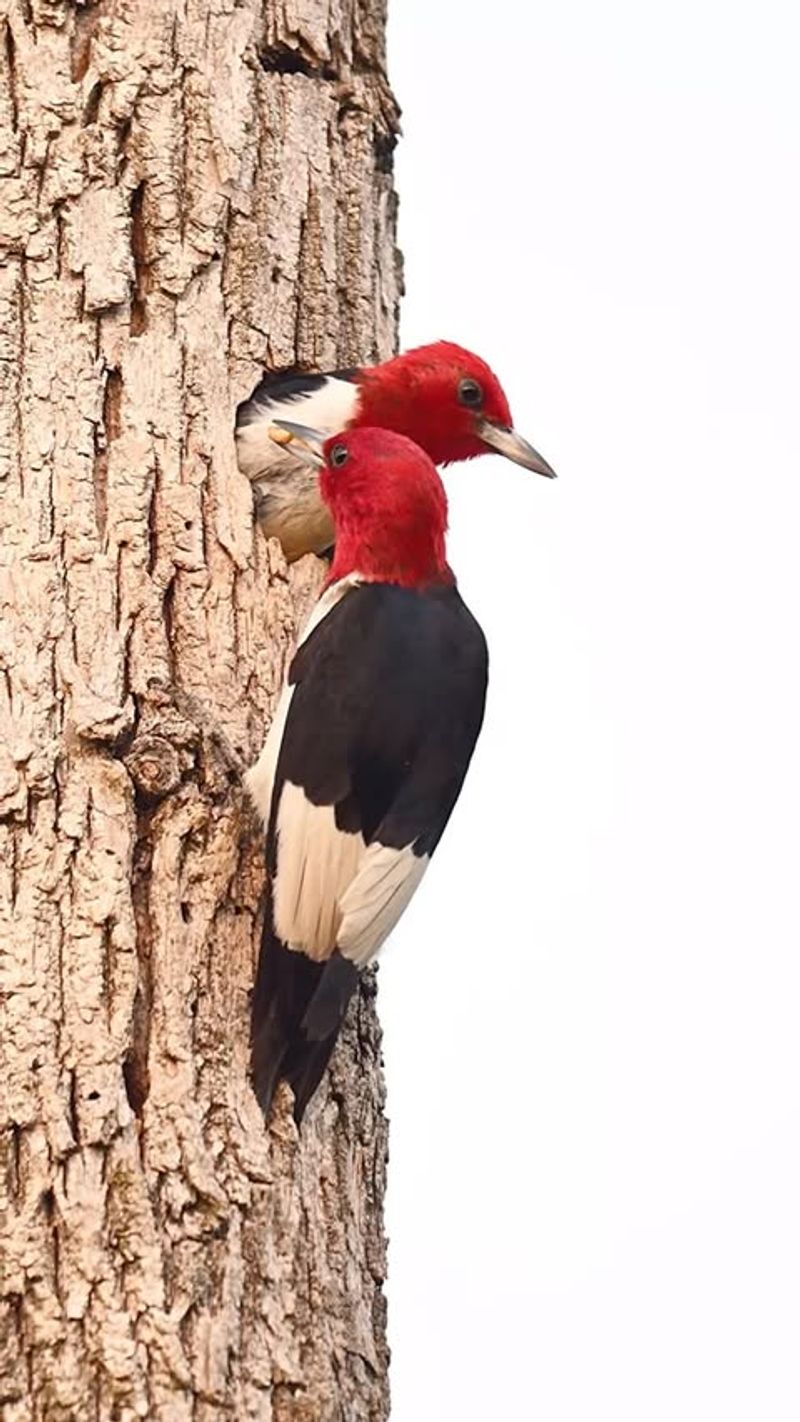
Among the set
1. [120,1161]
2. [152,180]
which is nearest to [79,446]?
[152,180]

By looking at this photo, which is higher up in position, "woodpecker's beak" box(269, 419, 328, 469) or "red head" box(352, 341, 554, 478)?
"red head" box(352, 341, 554, 478)

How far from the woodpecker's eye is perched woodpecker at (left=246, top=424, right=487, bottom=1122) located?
0.61 metres

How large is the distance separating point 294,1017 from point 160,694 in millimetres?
458

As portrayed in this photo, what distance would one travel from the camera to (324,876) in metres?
3.13

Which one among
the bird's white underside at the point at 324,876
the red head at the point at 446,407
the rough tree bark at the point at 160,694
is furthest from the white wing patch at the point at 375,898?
the red head at the point at 446,407

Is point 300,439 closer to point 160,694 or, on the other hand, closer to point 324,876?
point 160,694

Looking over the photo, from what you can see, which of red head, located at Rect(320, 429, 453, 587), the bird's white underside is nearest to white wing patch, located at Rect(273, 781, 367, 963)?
the bird's white underside

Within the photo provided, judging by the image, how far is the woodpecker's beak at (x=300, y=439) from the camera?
3.51m

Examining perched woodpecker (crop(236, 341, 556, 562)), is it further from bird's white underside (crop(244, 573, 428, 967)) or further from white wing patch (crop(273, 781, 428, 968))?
white wing patch (crop(273, 781, 428, 968))

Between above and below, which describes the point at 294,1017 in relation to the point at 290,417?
below

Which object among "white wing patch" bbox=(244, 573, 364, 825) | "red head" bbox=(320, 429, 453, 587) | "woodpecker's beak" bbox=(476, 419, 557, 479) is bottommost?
"white wing patch" bbox=(244, 573, 364, 825)

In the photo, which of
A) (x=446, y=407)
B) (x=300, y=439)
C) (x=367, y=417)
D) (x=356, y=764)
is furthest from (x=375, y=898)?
(x=446, y=407)

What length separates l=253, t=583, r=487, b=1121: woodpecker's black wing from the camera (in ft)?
10.00

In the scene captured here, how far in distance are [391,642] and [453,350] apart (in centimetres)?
97
